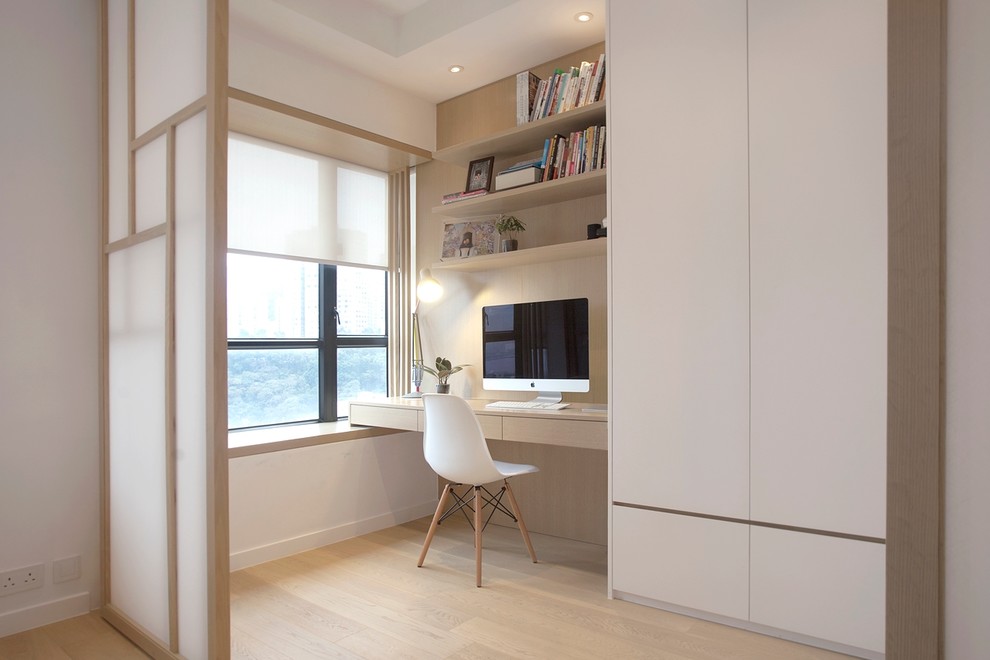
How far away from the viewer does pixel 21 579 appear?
225 cm

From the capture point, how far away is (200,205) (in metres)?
1.88

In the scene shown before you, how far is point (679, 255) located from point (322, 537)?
2.30 metres

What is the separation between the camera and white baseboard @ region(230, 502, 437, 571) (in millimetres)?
2934

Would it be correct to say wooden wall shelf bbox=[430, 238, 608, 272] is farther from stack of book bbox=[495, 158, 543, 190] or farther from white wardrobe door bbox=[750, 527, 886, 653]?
white wardrobe door bbox=[750, 527, 886, 653]

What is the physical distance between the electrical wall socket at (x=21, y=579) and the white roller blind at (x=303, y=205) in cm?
166

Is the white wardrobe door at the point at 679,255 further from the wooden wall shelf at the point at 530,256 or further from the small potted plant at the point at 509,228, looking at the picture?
the small potted plant at the point at 509,228

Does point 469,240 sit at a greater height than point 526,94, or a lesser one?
lesser

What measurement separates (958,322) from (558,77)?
6.85ft

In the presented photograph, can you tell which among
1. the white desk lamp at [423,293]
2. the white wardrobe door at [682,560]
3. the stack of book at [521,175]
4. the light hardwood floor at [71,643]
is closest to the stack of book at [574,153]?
the stack of book at [521,175]

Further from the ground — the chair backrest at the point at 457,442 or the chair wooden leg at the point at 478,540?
the chair backrest at the point at 457,442

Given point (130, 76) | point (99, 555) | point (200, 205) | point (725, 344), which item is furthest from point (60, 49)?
point (725, 344)

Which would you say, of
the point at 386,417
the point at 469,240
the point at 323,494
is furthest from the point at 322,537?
the point at 469,240

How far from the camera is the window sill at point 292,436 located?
117 inches

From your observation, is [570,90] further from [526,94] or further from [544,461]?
[544,461]
